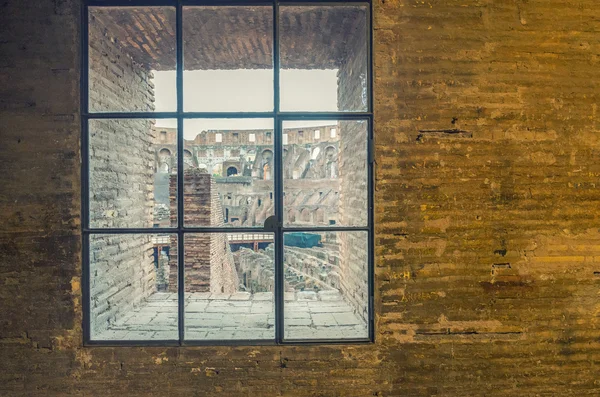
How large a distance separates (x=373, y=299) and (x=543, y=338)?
44.2 inches

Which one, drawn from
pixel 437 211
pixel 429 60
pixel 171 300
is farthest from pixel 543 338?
pixel 171 300

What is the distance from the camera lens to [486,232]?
2262mm

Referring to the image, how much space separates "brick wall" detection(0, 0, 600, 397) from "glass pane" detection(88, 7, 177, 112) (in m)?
0.34

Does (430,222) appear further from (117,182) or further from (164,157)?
(164,157)

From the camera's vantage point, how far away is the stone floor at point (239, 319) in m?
2.50

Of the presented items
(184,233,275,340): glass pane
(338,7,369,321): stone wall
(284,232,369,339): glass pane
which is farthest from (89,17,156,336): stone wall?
(338,7,369,321): stone wall

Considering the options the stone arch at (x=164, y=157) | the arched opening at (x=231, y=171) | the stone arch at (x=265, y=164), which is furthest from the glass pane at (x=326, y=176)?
the stone arch at (x=164, y=157)

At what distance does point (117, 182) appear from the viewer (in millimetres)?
3115

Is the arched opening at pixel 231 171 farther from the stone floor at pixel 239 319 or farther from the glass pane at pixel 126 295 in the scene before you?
the stone floor at pixel 239 319

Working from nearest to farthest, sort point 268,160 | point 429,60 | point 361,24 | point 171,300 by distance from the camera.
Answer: point 429,60, point 361,24, point 171,300, point 268,160

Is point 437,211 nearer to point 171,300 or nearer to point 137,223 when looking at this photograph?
point 171,300

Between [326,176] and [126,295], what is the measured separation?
79.7 ft

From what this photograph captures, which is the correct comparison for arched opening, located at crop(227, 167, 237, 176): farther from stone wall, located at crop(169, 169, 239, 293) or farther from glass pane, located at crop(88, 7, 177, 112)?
glass pane, located at crop(88, 7, 177, 112)

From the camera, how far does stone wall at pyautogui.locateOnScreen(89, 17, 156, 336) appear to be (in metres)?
2.65
